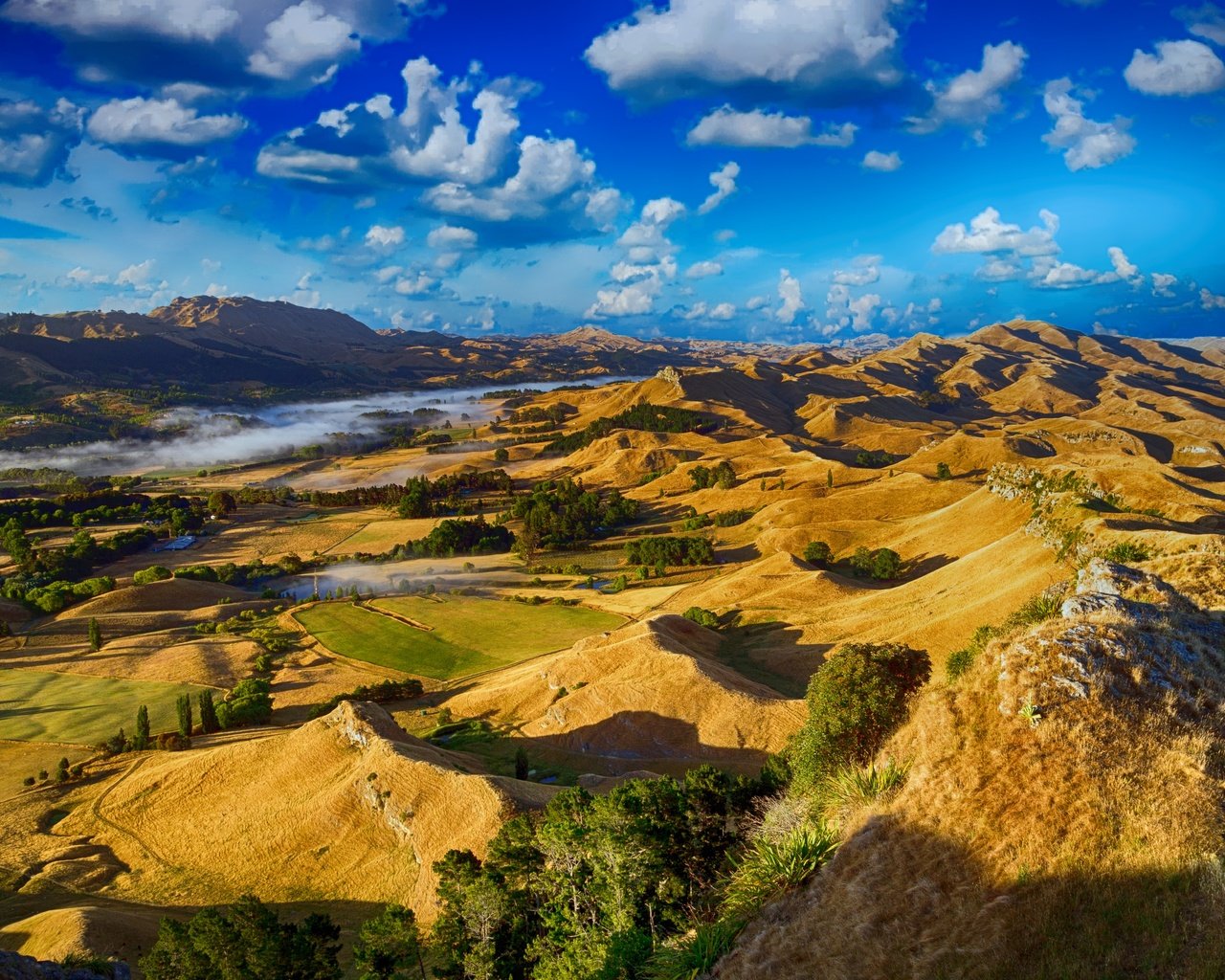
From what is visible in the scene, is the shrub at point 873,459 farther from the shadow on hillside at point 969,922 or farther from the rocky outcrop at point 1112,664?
the shadow on hillside at point 969,922

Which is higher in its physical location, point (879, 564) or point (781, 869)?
point (781, 869)

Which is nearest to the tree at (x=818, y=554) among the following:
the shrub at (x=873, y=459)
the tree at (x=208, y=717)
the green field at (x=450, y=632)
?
the green field at (x=450, y=632)

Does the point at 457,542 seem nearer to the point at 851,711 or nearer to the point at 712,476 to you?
the point at 712,476

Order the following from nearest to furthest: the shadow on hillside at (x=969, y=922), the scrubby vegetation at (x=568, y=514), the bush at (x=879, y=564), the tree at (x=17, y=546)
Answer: the shadow on hillside at (x=969, y=922) < the bush at (x=879, y=564) < the tree at (x=17, y=546) < the scrubby vegetation at (x=568, y=514)

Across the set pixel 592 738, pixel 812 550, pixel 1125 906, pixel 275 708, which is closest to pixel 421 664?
pixel 275 708

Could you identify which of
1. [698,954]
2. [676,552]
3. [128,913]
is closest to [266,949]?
[698,954]

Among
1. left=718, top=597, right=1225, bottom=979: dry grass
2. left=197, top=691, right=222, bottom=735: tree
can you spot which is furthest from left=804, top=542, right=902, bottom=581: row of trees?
left=718, top=597, right=1225, bottom=979: dry grass
